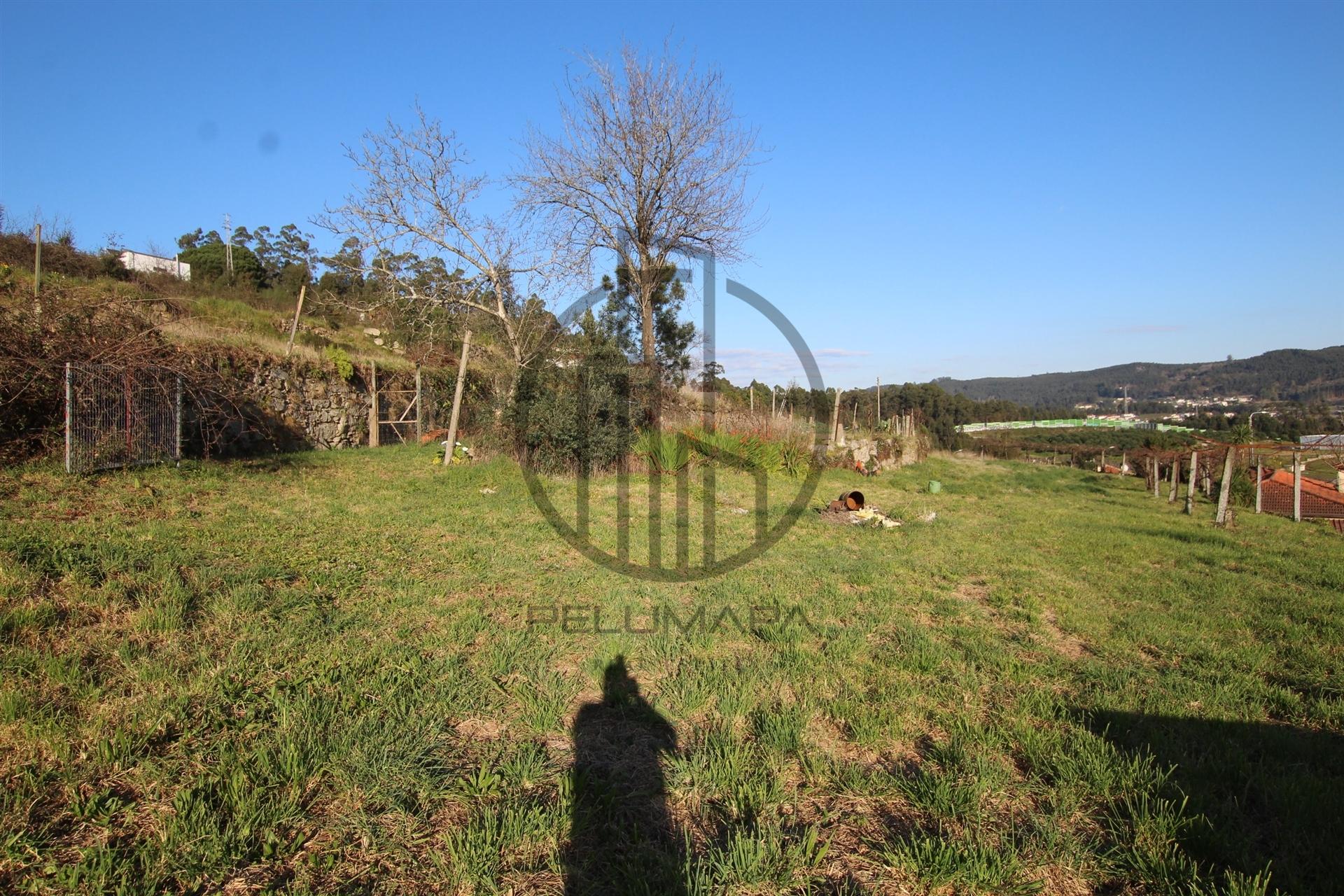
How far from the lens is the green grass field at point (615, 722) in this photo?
2.10 metres

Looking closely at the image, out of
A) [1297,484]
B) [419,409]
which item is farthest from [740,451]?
[1297,484]

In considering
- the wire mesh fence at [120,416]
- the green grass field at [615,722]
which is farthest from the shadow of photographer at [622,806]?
the wire mesh fence at [120,416]

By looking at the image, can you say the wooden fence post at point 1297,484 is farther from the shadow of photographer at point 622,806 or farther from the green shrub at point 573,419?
the shadow of photographer at point 622,806

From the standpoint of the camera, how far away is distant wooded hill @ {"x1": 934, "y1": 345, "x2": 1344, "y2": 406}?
55312mm

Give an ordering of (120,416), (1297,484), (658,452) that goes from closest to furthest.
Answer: (120,416), (658,452), (1297,484)

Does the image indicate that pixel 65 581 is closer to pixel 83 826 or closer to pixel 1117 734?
pixel 83 826

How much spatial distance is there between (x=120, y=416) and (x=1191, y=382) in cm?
9091

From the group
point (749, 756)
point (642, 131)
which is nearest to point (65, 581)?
point (749, 756)

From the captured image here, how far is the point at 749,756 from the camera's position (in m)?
2.77

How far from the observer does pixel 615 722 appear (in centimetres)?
312

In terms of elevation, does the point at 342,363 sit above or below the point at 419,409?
above

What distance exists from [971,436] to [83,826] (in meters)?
44.6

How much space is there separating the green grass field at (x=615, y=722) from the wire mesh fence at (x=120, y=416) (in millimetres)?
637

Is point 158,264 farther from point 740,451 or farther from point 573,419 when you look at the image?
point 740,451
